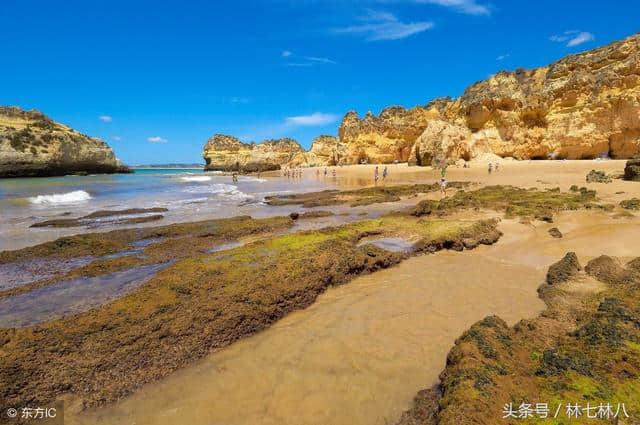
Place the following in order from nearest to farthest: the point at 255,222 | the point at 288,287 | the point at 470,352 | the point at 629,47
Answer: the point at 470,352
the point at 288,287
the point at 255,222
the point at 629,47

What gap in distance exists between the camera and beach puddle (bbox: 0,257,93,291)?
252 inches

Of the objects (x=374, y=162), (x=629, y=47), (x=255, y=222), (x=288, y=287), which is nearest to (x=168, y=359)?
(x=288, y=287)

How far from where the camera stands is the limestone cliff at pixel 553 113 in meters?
30.6

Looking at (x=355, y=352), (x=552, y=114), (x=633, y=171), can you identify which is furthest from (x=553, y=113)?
(x=355, y=352)

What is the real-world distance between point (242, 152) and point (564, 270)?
84960mm

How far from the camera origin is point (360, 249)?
688cm

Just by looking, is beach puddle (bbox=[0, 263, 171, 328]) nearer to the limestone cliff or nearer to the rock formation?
the rock formation

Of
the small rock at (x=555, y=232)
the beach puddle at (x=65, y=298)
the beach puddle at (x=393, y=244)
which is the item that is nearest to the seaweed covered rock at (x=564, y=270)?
the small rock at (x=555, y=232)

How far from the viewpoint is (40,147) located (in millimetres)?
48125

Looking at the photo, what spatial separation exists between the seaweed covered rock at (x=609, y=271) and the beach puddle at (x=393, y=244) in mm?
3172

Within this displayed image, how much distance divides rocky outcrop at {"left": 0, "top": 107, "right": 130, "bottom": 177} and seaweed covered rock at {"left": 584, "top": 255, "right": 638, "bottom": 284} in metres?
59.7

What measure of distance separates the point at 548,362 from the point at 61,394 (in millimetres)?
4387

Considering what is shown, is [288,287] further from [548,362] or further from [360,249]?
[548,362]

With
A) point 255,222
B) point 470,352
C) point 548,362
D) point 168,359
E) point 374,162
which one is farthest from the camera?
point 374,162
